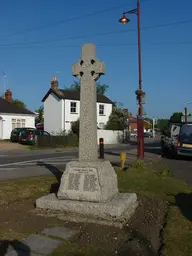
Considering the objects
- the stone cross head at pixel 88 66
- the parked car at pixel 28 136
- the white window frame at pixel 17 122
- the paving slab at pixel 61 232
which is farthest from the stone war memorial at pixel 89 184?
the white window frame at pixel 17 122

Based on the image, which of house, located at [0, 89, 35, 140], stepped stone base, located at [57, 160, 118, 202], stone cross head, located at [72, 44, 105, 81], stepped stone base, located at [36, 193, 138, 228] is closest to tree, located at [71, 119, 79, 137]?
house, located at [0, 89, 35, 140]

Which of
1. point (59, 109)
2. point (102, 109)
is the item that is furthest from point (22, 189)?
point (102, 109)

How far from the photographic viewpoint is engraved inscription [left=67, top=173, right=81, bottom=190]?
5794 millimetres

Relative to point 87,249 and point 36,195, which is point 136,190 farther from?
point 87,249

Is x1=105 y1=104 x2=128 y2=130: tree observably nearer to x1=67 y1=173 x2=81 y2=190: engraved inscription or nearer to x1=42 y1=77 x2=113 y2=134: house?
x1=42 y1=77 x2=113 y2=134: house

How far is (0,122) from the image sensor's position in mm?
34500

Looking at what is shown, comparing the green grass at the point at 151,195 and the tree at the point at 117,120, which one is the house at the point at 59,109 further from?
the green grass at the point at 151,195

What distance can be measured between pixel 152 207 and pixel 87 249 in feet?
8.38

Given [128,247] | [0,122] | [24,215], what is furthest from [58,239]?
[0,122]

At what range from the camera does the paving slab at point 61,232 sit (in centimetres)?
A: 452

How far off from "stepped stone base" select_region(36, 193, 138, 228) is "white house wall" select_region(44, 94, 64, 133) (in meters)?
33.5

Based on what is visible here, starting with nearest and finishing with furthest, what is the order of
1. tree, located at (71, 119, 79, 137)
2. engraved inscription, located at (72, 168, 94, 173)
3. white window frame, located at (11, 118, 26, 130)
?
1. engraved inscription, located at (72, 168, 94, 173)
2. white window frame, located at (11, 118, 26, 130)
3. tree, located at (71, 119, 79, 137)

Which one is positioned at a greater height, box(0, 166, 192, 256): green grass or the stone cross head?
the stone cross head

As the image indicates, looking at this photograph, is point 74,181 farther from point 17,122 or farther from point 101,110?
point 101,110
